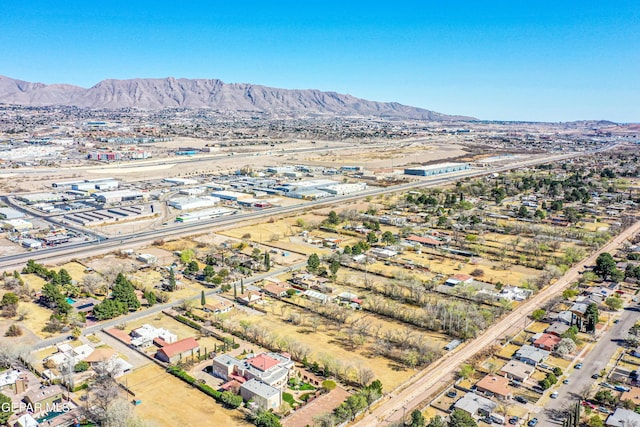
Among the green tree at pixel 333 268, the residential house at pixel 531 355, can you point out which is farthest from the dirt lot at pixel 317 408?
the green tree at pixel 333 268

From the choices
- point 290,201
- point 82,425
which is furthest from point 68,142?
point 82,425

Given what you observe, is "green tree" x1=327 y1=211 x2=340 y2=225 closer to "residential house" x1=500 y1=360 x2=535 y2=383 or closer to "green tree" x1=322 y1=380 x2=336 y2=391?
"residential house" x1=500 y1=360 x2=535 y2=383

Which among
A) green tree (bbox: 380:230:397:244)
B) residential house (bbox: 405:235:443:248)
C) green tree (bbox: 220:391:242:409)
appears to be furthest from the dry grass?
residential house (bbox: 405:235:443:248)

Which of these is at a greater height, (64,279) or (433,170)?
(433,170)

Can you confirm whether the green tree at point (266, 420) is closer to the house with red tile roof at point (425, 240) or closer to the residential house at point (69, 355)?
the residential house at point (69, 355)

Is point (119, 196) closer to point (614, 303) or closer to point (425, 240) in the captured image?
point (425, 240)

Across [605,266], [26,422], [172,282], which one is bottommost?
[26,422]

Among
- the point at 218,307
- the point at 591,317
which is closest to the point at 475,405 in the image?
the point at 591,317
